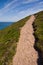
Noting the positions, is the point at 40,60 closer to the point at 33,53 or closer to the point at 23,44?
the point at 33,53

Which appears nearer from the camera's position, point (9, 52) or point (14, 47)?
point (9, 52)

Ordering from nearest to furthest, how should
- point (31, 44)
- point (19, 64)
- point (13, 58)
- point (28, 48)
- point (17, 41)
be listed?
1. point (19, 64)
2. point (13, 58)
3. point (28, 48)
4. point (31, 44)
5. point (17, 41)

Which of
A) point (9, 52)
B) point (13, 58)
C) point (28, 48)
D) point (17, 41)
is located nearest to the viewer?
point (13, 58)

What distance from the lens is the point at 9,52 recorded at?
1452 inches

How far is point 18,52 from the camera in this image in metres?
37.8

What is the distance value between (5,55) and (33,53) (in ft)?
17.6

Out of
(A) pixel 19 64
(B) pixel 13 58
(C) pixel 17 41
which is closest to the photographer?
(A) pixel 19 64

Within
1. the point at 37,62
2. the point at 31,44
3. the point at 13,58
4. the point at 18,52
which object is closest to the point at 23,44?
the point at 31,44

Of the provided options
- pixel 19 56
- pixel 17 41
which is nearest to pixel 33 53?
pixel 19 56

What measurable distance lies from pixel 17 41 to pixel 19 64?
51.0ft

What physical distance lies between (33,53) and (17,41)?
35.2 ft

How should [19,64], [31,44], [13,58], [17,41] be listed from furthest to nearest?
[17,41] < [31,44] < [13,58] < [19,64]

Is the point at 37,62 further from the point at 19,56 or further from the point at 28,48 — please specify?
the point at 28,48

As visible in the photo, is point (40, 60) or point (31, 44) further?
point (31, 44)
